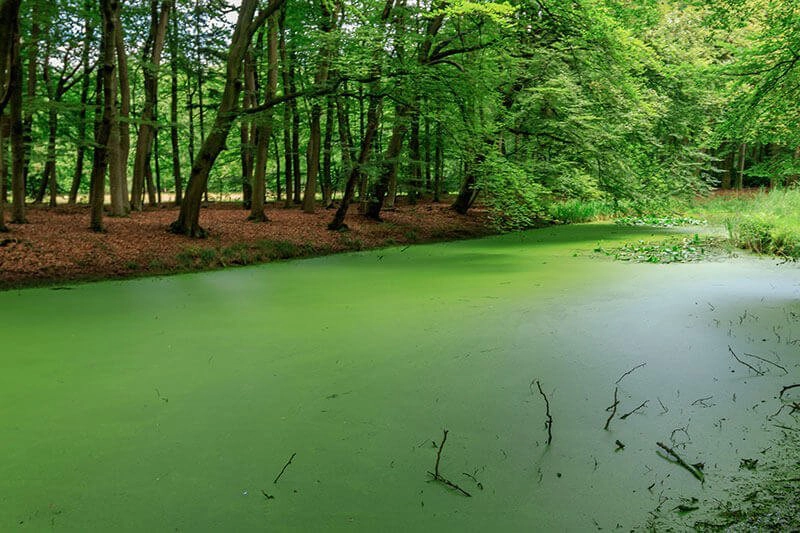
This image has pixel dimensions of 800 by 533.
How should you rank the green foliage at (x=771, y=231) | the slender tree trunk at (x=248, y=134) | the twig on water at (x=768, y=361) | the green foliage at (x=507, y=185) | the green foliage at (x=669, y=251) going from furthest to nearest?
the slender tree trunk at (x=248, y=134), the green foliage at (x=507, y=185), the green foliage at (x=771, y=231), the green foliage at (x=669, y=251), the twig on water at (x=768, y=361)

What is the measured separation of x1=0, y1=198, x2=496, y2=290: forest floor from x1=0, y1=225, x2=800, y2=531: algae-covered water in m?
1.03

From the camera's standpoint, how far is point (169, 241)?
25.3 ft

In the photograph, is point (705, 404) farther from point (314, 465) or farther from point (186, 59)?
point (186, 59)

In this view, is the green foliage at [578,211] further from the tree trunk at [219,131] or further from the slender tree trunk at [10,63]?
the slender tree trunk at [10,63]

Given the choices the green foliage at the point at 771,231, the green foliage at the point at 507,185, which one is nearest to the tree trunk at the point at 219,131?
the green foliage at the point at 507,185

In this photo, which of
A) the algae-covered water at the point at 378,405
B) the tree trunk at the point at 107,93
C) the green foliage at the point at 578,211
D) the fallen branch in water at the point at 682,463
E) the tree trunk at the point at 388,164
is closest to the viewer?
the algae-covered water at the point at 378,405

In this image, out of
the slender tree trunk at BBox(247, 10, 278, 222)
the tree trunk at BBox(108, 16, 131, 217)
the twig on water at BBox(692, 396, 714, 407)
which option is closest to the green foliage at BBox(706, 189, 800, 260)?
the twig on water at BBox(692, 396, 714, 407)

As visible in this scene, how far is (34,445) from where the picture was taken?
218 centimetres

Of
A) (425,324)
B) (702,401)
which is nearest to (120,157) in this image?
(425,324)

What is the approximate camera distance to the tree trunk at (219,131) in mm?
8016

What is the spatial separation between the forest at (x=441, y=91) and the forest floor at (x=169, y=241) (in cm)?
42

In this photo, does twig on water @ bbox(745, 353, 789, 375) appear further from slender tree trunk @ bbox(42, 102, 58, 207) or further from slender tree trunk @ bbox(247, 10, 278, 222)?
slender tree trunk @ bbox(42, 102, 58, 207)

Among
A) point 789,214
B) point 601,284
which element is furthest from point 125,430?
point 789,214

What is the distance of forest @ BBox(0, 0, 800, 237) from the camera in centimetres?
788
